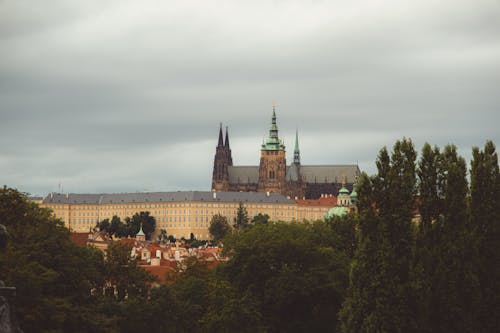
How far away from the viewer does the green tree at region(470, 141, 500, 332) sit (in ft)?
134

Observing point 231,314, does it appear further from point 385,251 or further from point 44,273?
point 385,251

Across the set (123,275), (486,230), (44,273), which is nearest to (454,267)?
(486,230)

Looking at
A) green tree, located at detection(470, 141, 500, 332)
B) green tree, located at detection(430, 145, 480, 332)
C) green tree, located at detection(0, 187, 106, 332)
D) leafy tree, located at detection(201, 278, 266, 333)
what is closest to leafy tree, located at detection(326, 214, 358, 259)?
leafy tree, located at detection(201, 278, 266, 333)

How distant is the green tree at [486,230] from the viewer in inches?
1613

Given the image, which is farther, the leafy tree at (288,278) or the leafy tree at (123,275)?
the leafy tree at (123,275)

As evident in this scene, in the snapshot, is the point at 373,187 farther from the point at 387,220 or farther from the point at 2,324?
the point at 2,324

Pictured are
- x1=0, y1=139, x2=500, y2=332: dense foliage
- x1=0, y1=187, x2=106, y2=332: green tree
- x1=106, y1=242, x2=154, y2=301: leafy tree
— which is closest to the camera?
x1=0, y1=139, x2=500, y2=332: dense foliage

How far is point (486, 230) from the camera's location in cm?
4262

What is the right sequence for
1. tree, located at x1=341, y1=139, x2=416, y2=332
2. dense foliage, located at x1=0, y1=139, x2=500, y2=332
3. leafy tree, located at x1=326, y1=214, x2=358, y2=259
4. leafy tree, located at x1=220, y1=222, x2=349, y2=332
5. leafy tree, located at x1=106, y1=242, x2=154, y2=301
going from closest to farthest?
tree, located at x1=341, y1=139, x2=416, y2=332 → dense foliage, located at x1=0, y1=139, x2=500, y2=332 → leafy tree, located at x1=220, y1=222, x2=349, y2=332 → leafy tree, located at x1=106, y1=242, x2=154, y2=301 → leafy tree, located at x1=326, y1=214, x2=358, y2=259

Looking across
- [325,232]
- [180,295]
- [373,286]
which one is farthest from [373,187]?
[325,232]

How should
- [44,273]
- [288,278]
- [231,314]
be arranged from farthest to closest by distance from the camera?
[288,278] → [231,314] → [44,273]

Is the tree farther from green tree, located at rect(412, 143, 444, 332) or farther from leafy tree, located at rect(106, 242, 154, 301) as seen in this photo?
leafy tree, located at rect(106, 242, 154, 301)

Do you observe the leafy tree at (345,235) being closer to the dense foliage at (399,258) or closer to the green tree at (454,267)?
the dense foliage at (399,258)

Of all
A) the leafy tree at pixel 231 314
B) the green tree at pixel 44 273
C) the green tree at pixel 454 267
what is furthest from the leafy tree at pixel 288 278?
the green tree at pixel 454 267
